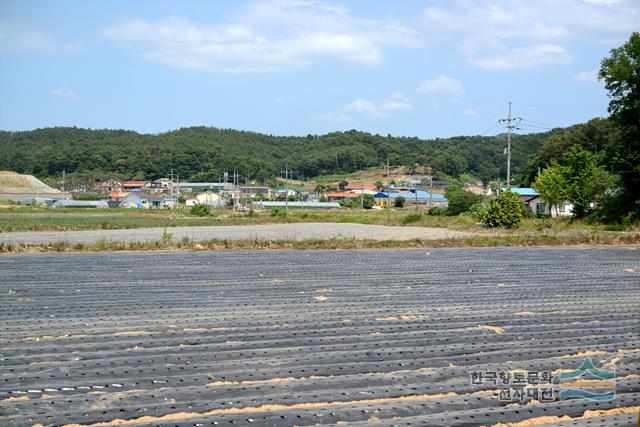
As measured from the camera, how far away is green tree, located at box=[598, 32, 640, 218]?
25453mm

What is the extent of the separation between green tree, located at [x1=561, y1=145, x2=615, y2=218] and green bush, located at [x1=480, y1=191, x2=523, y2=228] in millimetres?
7364

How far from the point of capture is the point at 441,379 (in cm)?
445

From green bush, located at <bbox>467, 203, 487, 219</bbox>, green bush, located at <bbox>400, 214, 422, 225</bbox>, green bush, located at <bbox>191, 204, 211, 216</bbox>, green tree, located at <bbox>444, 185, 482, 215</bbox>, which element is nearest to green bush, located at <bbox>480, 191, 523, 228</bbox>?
green bush, located at <bbox>467, 203, 487, 219</bbox>

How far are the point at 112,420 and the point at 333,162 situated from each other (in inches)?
3690

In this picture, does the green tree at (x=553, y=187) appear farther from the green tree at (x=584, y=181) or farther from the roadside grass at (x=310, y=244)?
the roadside grass at (x=310, y=244)

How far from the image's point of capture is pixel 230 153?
95938mm

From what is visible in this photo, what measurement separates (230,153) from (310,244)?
82.3m

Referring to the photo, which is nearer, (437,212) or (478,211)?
(478,211)

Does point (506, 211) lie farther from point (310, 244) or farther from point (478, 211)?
point (310, 244)

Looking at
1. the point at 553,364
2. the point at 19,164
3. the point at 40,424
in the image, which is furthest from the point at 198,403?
the point at 19,164

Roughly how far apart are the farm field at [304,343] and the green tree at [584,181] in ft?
76.3

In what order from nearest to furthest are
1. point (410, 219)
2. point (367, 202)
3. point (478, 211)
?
point (478, 211), point (410, 219), point (367, 202)

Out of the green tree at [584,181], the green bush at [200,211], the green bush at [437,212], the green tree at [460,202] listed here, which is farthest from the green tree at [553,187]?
the green bush at [200,211]

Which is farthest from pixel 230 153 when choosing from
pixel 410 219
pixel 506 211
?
pixel 506 211
